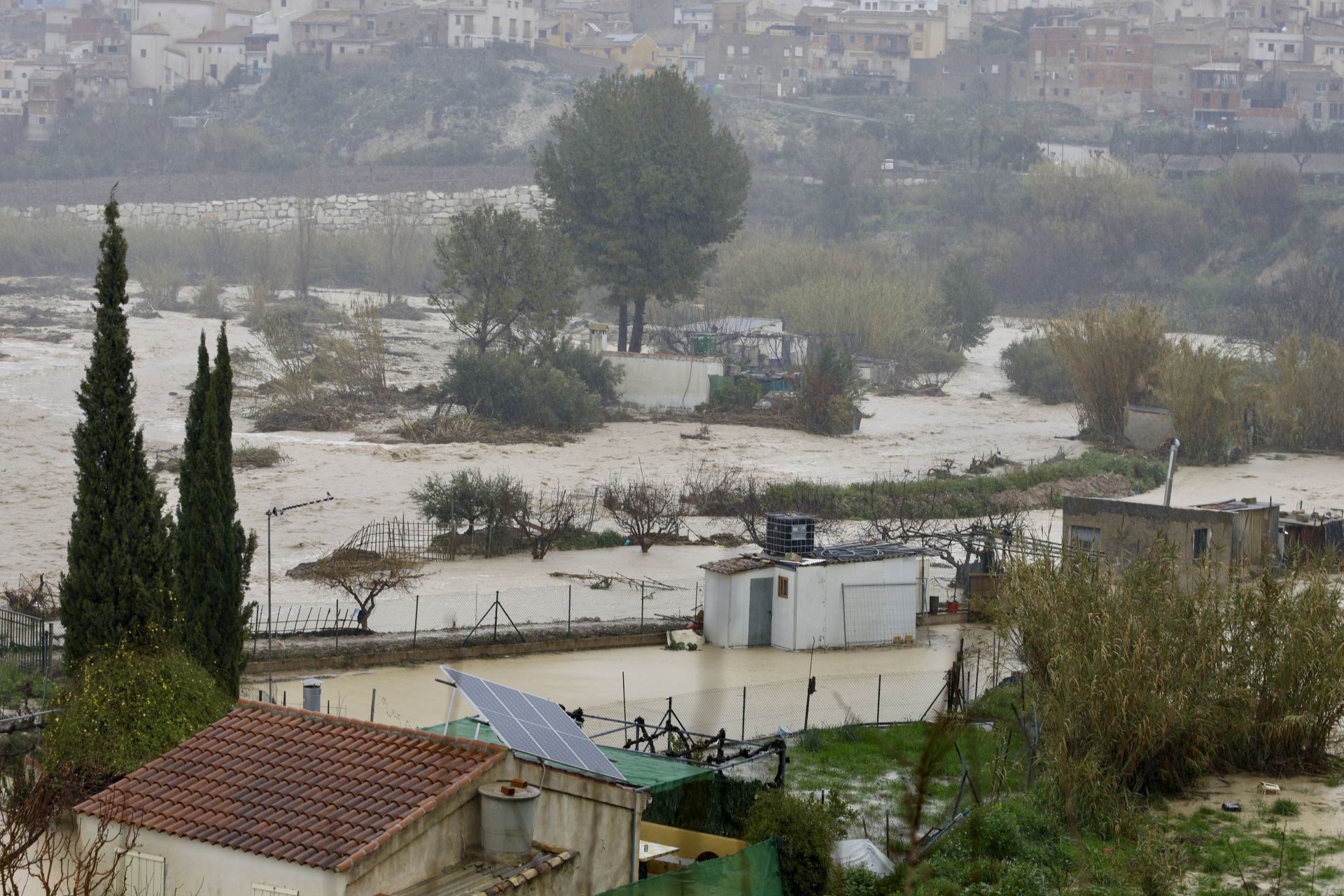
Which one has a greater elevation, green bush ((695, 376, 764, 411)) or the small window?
the small window

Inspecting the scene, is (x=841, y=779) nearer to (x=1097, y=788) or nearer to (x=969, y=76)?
(x=1097, y=788)

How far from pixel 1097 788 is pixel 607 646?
865 centimetres

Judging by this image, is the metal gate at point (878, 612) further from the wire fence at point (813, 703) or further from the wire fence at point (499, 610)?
the wire fence at point (499, 610)

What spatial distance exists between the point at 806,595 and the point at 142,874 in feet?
46.9

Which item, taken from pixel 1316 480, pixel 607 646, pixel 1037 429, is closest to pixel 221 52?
pixel 1037 429

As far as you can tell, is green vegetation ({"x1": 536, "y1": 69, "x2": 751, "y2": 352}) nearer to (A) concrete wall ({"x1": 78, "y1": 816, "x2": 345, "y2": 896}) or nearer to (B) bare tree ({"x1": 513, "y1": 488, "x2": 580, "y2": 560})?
(B) bare tree ({"x1": 513, "y1": 488, "x2": 580, "y2": 560})

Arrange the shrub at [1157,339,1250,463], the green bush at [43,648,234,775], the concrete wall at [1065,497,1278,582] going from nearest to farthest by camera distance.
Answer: the green bush at [43,648,234,775] → the concrete wall at [1065,497,1278,582] → the shrub at [1157,339,1250,463]

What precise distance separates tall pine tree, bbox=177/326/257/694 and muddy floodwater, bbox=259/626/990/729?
1372mm

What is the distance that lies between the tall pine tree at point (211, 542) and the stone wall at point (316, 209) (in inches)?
2602

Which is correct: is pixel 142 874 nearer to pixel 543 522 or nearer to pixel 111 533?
pixel 111 533

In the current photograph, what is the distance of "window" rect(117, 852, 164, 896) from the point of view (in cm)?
941

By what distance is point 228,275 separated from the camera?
70375mm

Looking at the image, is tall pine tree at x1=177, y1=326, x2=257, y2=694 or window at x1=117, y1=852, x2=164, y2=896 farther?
tall pine tree at x1=177, y1=326, x2=257, y2=694

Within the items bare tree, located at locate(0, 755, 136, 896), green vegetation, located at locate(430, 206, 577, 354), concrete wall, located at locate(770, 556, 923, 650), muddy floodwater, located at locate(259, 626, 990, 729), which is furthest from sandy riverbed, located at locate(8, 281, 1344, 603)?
bare tree, located at locate(0, 755, 136, 896)
